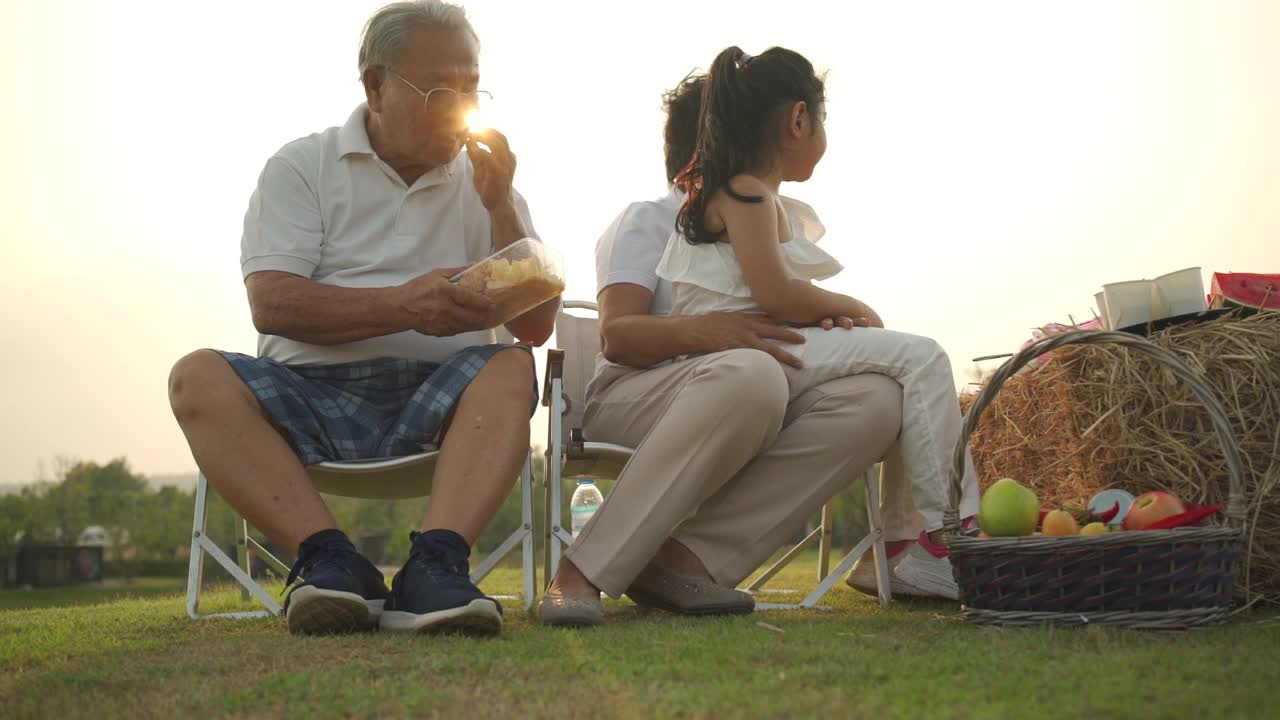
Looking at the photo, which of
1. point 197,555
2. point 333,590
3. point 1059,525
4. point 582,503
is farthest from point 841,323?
point 582,503

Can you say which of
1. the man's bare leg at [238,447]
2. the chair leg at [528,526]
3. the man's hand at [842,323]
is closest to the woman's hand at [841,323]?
the man's hand at [842,323]

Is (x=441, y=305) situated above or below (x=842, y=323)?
above

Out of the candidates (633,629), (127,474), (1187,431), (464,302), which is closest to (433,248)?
(464,302)

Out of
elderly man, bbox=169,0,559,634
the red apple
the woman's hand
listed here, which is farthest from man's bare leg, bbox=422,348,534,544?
the red apple

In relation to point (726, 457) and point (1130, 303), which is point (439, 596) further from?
point (1130, 303)

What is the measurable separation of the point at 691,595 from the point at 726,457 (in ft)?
1.13

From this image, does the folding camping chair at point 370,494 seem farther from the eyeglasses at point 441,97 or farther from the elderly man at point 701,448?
Answer: the eyeglasses at point 441,97

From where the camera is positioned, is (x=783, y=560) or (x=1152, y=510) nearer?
(x=1152, y=510)

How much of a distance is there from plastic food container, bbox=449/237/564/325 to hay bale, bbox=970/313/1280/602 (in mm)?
1518

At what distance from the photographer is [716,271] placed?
113 inches

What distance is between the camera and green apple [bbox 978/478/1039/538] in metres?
2.39

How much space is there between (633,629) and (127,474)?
23547 mm

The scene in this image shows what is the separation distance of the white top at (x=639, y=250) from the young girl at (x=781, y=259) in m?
0.12

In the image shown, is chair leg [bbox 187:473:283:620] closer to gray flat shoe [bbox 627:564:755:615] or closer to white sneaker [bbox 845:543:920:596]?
gray flat shoe [bbox 627:564:755:615]
